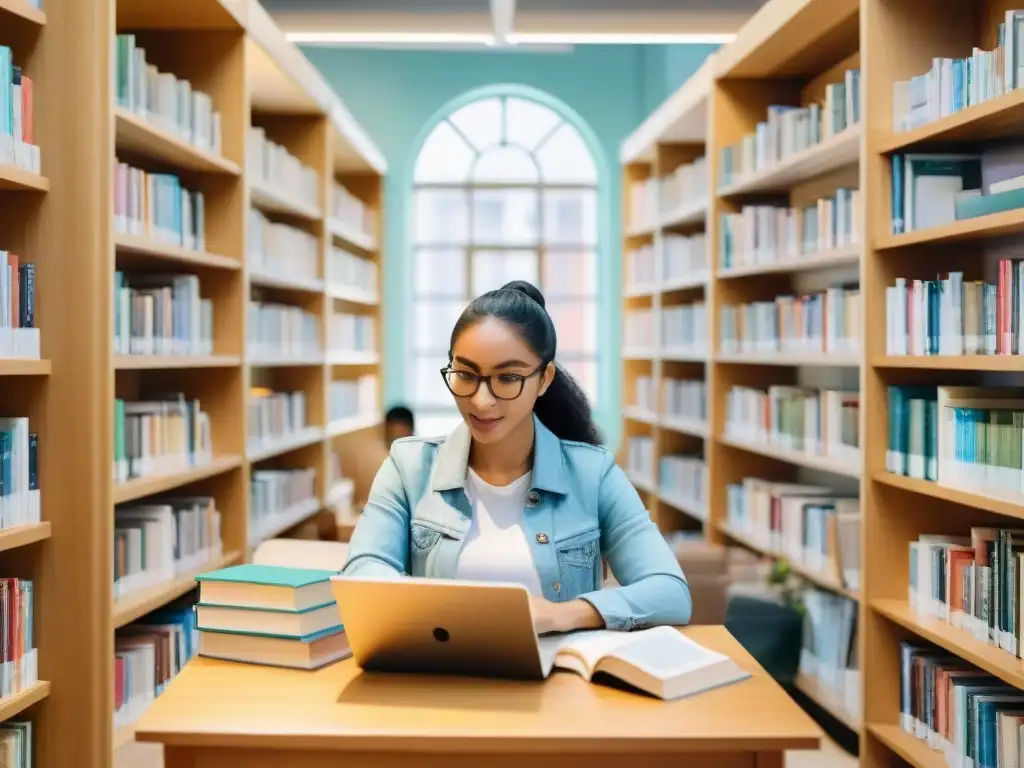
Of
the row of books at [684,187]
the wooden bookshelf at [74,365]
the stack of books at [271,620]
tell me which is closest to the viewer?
the stack of books at [271,620]

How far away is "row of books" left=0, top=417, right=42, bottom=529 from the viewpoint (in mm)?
Result: 2721

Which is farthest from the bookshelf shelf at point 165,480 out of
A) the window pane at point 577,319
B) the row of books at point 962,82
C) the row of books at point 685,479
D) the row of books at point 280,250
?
the window pane at point 577,319

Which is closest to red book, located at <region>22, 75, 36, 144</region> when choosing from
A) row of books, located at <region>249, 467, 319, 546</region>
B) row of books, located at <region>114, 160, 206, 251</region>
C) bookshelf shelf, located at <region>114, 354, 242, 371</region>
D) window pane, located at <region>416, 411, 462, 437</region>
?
row of books, located at <region>114, 160, 206, 251</region>

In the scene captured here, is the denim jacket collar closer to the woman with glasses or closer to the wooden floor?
the woman with glasses

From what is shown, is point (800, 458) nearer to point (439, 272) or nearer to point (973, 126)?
point (973, 126)

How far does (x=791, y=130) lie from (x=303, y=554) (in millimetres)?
2770

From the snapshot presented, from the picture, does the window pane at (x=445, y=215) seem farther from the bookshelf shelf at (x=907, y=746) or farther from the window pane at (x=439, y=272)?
the bookshelf shelf at (x=907, y=746)

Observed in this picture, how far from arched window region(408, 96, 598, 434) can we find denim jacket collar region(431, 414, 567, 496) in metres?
6.70

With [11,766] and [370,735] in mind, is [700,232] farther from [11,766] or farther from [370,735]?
[370,735]

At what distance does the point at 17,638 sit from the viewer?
2785 millimetres

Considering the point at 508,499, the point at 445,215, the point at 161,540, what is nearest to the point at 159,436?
the point at 161,540

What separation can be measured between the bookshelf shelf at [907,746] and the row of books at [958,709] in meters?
0.02

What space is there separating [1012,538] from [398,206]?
6426mm

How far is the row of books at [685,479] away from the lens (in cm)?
570
